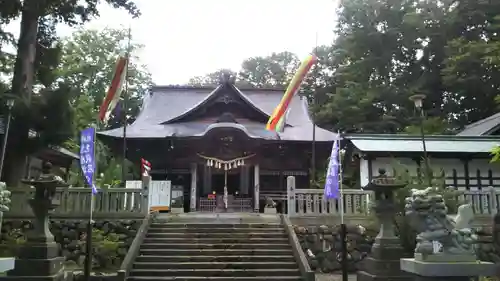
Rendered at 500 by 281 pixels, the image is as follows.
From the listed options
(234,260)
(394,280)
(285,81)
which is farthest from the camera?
(285,81)

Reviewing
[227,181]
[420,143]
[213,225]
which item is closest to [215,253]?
[213,225]

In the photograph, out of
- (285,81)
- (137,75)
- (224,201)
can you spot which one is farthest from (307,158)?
(285,81)

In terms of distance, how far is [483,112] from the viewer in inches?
1163

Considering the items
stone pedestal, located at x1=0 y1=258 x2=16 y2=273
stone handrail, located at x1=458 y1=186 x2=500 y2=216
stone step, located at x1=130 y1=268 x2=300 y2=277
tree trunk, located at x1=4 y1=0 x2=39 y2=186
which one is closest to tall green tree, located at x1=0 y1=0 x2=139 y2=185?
tree trunk, located at x1=4 y1=0 x2=39 y2=186

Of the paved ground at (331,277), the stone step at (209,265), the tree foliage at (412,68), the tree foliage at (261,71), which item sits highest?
the tree foliage at (261,71)

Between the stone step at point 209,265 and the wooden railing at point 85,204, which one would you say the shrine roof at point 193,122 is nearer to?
the wooden railing at point 85,204

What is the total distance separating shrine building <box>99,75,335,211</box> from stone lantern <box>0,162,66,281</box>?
33.9ft

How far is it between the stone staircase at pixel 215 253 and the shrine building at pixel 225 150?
6.85 meters

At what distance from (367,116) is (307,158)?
12017 mm

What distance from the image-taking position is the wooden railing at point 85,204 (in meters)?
12.9

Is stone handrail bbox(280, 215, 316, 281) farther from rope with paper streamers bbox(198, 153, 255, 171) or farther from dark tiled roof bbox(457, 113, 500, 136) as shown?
dark tiled roof bbox(457, 113, 500, 136)

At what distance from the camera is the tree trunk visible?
13148 millimetres

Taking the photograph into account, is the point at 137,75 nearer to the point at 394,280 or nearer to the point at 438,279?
the point at 394,280

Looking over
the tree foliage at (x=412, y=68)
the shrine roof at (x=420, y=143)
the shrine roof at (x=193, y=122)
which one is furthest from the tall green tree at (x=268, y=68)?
the shrine roof at (x=420, y=143)
